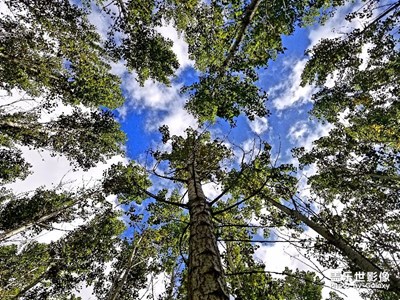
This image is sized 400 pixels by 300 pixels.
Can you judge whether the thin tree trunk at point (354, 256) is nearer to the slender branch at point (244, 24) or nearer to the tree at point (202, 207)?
the tree at point (202, 207)

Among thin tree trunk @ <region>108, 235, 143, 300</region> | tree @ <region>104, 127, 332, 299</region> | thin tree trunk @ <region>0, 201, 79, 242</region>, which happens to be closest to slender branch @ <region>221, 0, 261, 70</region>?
tree @ <region>104, 127, 332, 299</region>

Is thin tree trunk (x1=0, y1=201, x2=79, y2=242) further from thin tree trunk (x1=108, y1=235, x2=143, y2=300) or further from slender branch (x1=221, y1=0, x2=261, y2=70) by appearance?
slender branch (x1=221, y1=0, x2=261, y2=70)

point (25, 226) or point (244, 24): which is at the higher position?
point (244, 24)

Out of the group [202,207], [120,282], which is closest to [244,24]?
[202,207]

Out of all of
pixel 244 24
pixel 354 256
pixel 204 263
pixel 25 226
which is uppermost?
pixel 244 24

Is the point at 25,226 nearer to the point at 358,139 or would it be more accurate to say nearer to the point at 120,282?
the point at 120,282

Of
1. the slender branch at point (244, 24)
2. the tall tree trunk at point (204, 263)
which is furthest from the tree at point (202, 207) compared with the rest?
the slender branch at point (244, 24)

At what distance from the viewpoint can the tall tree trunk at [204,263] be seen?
78.2 inches

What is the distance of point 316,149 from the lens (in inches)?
416

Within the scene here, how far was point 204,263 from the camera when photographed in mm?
2301

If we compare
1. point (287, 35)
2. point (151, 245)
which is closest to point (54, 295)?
point (151, 245)

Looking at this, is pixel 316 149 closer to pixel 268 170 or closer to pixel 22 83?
pixel 268 170

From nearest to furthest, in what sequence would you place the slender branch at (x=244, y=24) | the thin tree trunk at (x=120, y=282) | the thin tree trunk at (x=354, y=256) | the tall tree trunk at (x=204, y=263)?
the tall tree trunk at (x=204, y=263)
the thin tree trunk at (x=354, y=256)
the slender branch at (x=244, y=24)
the thin tree trunk at (x=120, y=282)

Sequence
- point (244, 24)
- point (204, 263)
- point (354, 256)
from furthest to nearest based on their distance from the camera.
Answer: point (244, 24), point (354, 256), point (204, 263)
